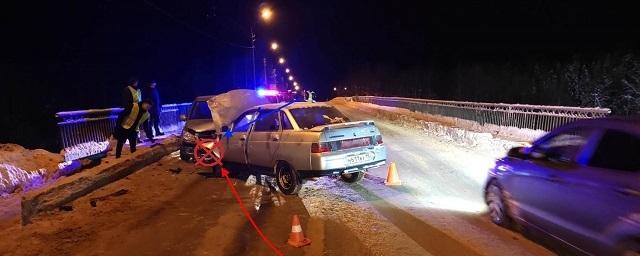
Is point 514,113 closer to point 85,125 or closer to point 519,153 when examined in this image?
point 519,153

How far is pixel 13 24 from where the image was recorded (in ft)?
67.1

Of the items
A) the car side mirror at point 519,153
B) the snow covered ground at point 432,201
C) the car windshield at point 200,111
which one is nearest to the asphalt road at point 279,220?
the snow covered ground at point 432,201

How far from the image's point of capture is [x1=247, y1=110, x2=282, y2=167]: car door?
8.58 m

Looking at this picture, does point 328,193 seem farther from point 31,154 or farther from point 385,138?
point 385,138

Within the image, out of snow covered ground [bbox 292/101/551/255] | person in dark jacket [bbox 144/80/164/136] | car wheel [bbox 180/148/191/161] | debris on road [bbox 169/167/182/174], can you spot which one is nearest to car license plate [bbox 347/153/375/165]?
snow covered ground [bbox 292/101/551/255]

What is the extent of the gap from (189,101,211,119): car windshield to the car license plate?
22.3 feet

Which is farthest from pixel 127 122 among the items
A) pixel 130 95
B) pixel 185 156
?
pixel 185 156

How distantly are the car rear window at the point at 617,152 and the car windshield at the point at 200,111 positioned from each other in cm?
1087

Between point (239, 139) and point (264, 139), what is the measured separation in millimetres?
984

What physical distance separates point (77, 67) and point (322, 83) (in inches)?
→ 3963

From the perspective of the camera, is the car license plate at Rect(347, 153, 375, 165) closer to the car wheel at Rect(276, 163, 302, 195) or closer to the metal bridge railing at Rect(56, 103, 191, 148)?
the car wheel at Rect(276, 163, 302, 195)

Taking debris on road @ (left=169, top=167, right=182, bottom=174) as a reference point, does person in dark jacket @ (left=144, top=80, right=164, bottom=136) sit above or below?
above

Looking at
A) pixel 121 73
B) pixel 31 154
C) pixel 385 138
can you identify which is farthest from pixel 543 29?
pixel 31 154

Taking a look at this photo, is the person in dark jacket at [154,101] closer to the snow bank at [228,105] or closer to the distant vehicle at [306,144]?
the snow bank at [228,105]
